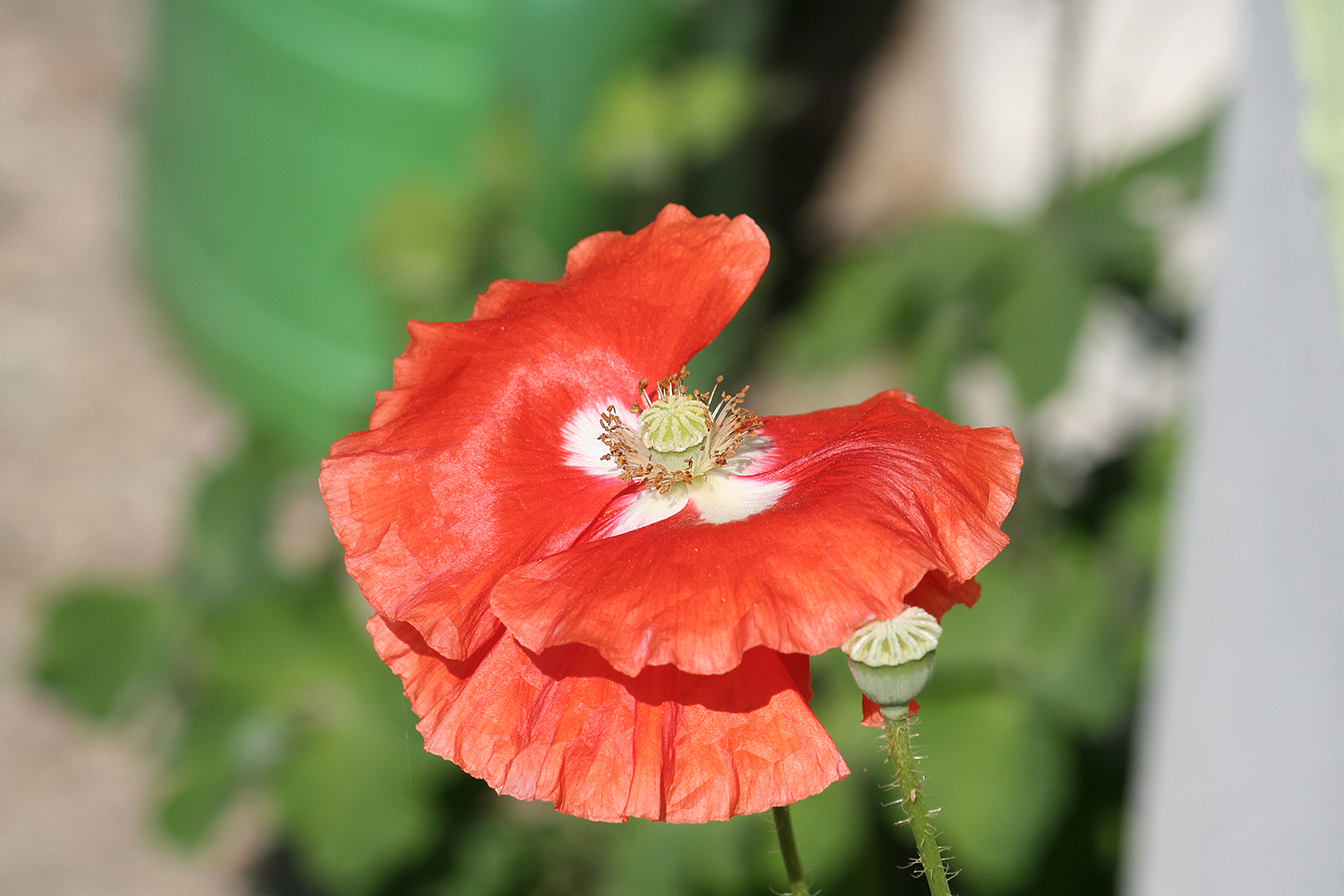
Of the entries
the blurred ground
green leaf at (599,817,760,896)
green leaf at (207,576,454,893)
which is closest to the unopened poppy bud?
green leaf at (599,817,760,896)

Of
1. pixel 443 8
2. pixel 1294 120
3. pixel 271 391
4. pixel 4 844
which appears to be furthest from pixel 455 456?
pixel 271 391

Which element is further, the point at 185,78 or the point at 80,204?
the point at 80,204

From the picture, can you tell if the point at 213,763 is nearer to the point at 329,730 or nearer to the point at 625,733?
the point at 329,730

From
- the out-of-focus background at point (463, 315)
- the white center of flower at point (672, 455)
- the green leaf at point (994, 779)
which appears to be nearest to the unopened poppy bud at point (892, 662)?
the white center of flower at point (672, 455)

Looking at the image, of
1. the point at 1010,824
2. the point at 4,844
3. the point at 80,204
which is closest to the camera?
the point at 1010,824

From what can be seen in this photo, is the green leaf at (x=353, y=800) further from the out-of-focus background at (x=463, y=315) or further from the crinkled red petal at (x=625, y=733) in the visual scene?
the crinkled red petal at (x=625, y=733)

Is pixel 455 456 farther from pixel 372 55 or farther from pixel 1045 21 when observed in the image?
pixel 1045 21

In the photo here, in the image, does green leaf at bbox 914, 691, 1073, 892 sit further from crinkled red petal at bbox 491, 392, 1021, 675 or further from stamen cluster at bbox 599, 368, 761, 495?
crinkled red petal at bbox 491, 392, 1021, 675
